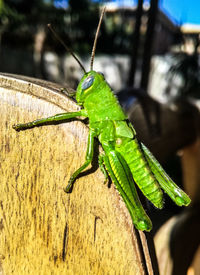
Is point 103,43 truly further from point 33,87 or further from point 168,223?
point 33,87

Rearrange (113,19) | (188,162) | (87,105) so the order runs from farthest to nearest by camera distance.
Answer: (113,19) < (188,162) < (87,105)

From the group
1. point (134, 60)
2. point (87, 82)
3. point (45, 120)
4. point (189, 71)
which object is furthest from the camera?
point (189, 71)

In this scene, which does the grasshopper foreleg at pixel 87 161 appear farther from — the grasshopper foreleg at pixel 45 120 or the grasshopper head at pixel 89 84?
the grasshopper head at pixel 89 84

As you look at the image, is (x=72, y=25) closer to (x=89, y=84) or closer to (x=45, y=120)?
(x=89, y=84)

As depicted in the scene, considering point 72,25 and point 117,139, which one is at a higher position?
point 72,25

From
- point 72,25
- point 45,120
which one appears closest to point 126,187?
point 45,120

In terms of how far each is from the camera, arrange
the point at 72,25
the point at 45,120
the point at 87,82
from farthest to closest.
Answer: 1. the point at 72,25
2. the point at 87,82
3. the point at 45,120

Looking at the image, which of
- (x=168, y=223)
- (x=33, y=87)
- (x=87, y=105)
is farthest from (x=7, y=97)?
(x=168, y=223)
